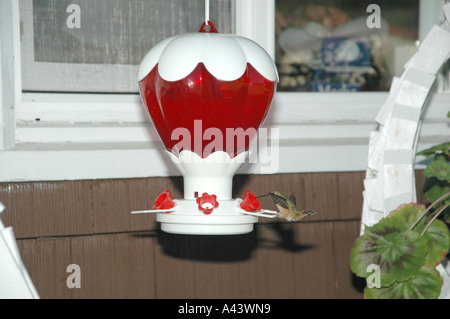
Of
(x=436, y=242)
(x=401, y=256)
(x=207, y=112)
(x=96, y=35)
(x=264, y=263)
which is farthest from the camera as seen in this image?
(x=264, y=263)

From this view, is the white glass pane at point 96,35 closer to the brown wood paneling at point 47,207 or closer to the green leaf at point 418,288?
the brown wood paneling at point 47,207

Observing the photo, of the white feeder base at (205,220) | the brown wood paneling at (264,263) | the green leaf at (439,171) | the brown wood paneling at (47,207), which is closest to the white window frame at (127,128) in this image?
the brown wood paneling at (47,207)

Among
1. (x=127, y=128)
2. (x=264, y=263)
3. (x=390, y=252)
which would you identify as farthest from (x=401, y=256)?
(x=127, y=128)

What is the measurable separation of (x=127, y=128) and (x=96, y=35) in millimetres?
279

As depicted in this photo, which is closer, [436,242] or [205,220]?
[205,220]

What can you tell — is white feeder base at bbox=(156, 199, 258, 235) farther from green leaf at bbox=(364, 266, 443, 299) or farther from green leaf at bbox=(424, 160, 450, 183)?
green leaf at bbox=(424, 160, 450, 183)

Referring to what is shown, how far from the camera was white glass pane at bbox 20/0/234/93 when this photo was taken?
1585 millimetres

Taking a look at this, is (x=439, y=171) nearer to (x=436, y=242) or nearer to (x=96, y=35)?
(x=436, y=242)

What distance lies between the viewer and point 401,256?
4.48 ft

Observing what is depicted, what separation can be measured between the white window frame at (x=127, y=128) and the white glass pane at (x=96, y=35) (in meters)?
0.04

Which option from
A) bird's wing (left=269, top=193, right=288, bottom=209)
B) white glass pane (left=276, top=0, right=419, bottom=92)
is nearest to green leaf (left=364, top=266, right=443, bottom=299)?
bird's wing (left=269, top=193, right=288, bottom=209)

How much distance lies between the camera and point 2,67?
1.52 metres
